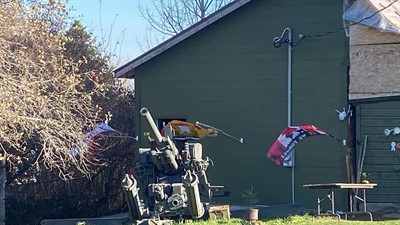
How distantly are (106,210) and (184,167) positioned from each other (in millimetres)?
7281

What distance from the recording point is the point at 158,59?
2214cm

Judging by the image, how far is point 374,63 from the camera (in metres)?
19.0

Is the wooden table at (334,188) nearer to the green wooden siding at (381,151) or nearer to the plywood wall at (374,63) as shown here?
the green wooden siding at (381,151)

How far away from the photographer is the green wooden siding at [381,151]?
19188 mm

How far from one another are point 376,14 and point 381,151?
3271 millimetres

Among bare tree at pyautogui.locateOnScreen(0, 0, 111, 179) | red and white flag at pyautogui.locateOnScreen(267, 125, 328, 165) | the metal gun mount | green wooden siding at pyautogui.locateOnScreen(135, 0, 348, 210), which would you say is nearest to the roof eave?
green wooden siding at pyautogui.locateOnScreen(135, 0, 348, 210)

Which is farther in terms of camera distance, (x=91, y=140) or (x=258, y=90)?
(x=258, y=90)

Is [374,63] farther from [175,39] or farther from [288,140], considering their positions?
[175,39]

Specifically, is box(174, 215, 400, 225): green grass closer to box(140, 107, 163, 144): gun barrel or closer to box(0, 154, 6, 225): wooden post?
box(140, 107, 163, 144): gun barrel

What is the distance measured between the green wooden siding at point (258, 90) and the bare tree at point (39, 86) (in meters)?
3.23

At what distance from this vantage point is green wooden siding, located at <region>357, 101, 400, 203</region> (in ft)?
63.0

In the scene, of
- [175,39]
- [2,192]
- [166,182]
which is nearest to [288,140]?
[166,182]

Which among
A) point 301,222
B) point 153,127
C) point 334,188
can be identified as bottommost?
point 301,222

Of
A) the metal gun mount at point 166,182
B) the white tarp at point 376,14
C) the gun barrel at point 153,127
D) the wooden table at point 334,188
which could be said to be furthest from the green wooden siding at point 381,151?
the gun barrel at point 153,127
